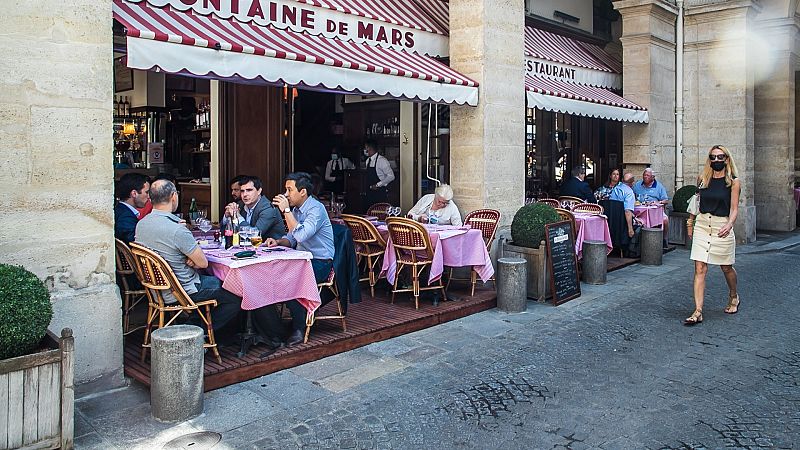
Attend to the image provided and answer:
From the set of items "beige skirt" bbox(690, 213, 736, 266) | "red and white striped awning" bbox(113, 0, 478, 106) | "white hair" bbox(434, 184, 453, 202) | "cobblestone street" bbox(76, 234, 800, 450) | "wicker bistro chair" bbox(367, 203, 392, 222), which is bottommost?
"cobblestone street" bbox(76, 234, 800, 450)

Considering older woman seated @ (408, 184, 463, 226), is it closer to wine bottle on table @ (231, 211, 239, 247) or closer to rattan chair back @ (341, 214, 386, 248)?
rattan chair back @ (341, 214, 386, 248)

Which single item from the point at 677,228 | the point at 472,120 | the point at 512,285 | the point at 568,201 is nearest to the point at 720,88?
the point at 677,228

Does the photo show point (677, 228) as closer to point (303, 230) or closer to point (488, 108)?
point (488, 108)

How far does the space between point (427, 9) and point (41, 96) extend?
6278 millimetres

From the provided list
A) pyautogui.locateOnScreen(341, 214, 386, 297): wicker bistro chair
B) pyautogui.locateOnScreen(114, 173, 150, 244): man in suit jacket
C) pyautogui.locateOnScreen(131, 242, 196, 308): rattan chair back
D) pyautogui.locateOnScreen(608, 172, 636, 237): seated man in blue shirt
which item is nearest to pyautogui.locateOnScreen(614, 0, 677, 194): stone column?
pyautogui.locateOnScreen(608, 172, 636, 237): seated man in blue shirt

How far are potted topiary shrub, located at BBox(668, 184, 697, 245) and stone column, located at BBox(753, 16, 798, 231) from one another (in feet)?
8.62

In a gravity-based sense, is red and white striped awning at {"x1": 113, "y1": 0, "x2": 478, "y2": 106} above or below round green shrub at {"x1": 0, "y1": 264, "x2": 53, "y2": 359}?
above

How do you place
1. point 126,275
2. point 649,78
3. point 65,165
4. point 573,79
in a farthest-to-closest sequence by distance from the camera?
1. point 649,78
2. point 573,79
3. point 126,275
4. point 65,165

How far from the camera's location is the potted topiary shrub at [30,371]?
3.38m

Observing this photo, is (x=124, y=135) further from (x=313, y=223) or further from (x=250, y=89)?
(x=313, y=223)

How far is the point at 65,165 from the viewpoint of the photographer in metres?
4.42

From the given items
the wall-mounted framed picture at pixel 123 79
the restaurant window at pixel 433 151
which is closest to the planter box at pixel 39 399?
the restaurant window at pixel 433 151

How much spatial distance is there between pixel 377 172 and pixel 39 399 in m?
7.94

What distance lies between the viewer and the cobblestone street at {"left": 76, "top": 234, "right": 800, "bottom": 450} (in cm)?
394
